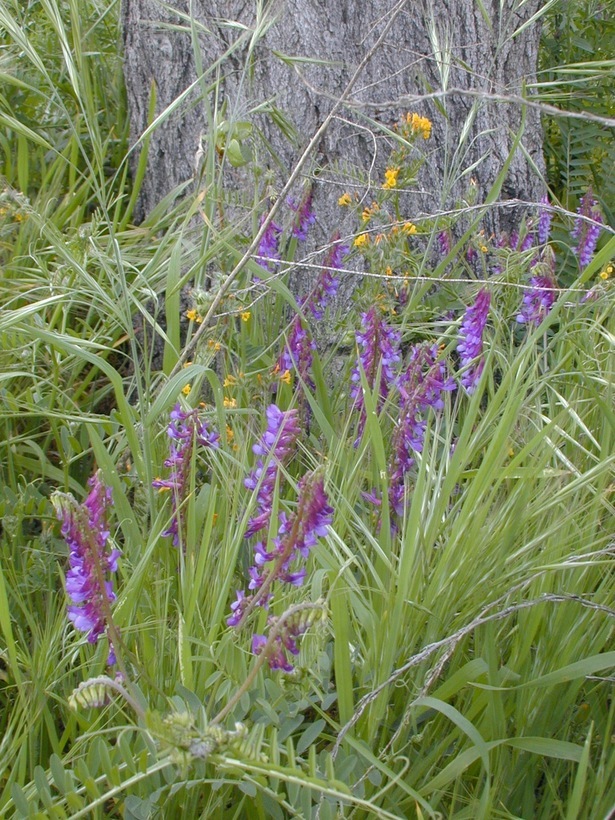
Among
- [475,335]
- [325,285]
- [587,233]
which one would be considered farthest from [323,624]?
[587,233]

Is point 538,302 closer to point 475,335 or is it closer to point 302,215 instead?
point 475,335

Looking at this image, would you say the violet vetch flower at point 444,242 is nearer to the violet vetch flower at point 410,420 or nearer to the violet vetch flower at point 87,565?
the violet vetch flower at point 410,420

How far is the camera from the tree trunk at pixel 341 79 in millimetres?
2264

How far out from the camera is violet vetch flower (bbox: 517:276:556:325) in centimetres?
185

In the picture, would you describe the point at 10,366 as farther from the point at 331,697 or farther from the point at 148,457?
the point at 331,697

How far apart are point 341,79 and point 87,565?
1.69 meters

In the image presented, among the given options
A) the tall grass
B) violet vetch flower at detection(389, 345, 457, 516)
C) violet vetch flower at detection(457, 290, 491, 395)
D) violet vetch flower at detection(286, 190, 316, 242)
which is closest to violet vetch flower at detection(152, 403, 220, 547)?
the tall grass

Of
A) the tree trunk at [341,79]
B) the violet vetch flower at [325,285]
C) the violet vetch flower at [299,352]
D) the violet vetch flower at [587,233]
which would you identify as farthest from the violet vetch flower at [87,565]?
the violet vetch flower at [587,233]

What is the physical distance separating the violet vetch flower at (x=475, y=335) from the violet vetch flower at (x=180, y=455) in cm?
58

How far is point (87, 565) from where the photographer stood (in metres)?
1.05

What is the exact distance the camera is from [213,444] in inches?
57.5

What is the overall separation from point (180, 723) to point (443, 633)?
0.57 meters

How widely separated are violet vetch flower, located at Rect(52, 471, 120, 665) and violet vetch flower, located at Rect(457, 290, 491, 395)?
0.89 meters

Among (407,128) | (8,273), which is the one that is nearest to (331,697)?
(407,128)
